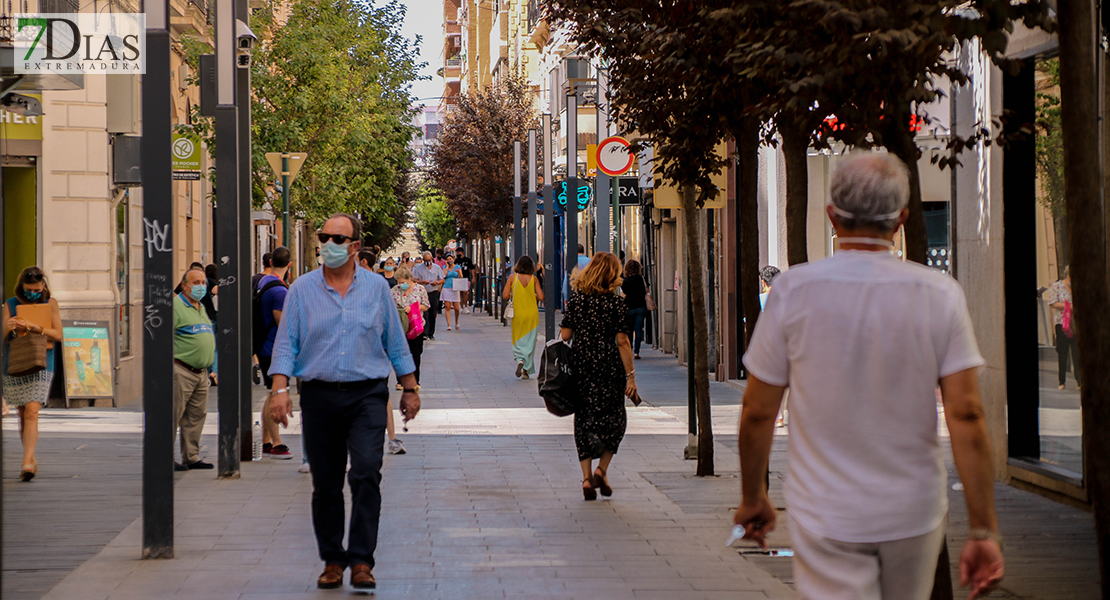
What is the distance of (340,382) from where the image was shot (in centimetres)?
723

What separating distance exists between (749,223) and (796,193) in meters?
1.43

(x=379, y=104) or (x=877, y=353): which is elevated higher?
(x=379, y=104)

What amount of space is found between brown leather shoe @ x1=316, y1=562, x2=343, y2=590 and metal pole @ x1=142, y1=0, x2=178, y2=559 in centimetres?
125

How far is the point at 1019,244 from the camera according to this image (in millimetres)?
10773

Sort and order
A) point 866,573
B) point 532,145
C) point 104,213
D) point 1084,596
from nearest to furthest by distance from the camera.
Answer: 1. point 866,573
2. point 1084,596
3. point 104,213
4. point 532,145

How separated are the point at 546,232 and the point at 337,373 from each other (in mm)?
18534

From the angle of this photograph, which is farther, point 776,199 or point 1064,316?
point 776,199

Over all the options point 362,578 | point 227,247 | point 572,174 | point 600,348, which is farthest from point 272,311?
point 572,174

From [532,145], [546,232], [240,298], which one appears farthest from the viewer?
[532,145]

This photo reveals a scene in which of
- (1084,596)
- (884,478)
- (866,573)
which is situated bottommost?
(1084,596)

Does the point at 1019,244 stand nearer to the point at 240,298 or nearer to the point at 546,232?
the point at 240,298

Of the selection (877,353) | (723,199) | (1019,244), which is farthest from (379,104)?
(877,353)

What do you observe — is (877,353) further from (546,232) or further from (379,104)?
(379,104)

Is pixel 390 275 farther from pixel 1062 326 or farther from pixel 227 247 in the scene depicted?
pixel 1062 326
